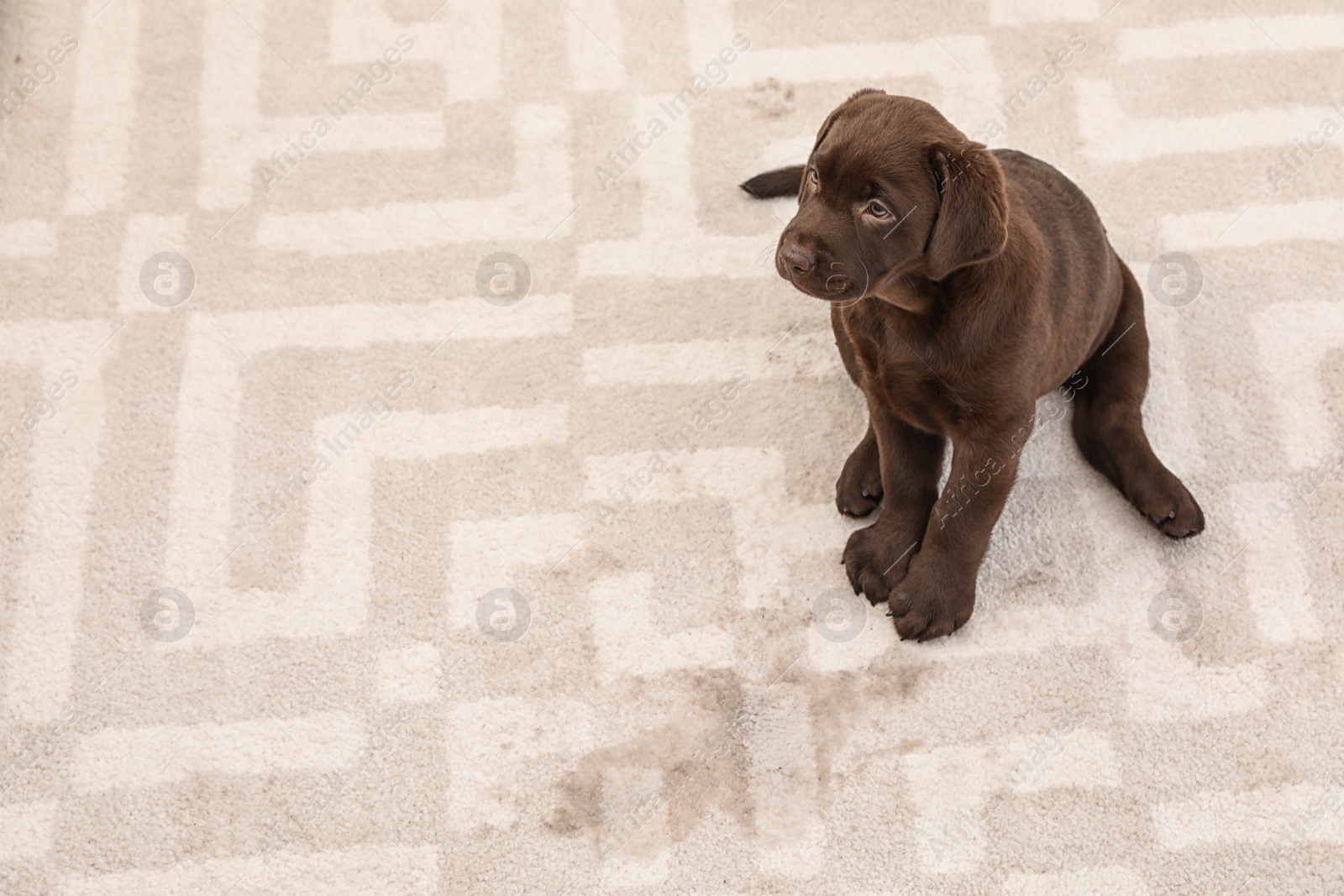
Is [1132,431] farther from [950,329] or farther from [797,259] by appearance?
[797,259]

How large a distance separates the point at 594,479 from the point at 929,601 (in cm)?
75

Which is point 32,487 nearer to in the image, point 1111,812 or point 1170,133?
point 1111,812

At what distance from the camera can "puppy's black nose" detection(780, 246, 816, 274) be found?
1.64 m

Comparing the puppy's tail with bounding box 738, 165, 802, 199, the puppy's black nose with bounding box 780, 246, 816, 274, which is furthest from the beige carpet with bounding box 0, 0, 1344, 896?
the puppy's black nose with bounding box 780, 246, 816, 274

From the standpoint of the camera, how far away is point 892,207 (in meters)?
1.60

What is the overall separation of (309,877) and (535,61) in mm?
1992

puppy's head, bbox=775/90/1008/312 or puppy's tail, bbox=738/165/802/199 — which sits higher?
puppy's head, bbox=775/90/1008/312

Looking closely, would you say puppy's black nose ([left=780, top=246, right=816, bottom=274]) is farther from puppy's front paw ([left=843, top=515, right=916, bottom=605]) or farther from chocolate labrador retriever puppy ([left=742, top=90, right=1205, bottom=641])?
puppy's front paw ([left=843, top=515, right=916, bottom=605])

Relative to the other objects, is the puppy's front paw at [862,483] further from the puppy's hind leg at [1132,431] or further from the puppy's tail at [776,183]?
the puppy's tail at [776,183]

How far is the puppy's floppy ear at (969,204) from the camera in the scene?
1.57m

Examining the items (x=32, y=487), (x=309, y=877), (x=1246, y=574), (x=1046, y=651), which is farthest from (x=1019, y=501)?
(x=32, y=487)

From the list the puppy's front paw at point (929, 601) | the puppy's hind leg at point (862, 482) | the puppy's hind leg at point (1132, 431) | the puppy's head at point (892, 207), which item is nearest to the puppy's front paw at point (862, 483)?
the puppy's hind leg at point (862, 482)

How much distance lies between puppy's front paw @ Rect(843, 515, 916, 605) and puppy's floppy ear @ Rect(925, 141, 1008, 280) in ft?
2.43

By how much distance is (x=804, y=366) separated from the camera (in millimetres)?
2459
